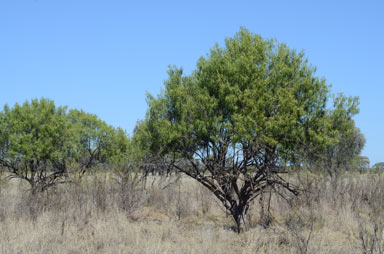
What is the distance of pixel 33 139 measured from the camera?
71.0 feet

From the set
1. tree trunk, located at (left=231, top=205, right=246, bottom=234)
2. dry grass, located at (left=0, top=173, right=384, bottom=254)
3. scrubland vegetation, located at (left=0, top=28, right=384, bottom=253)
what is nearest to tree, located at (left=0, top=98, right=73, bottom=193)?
dry grass, located at (left=0, top=173, right=384, bottom=254)

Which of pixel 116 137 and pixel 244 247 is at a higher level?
pixel 116 137

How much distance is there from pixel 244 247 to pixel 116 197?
5.57 meters

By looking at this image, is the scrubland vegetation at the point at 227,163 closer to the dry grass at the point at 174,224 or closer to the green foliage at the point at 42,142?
the dry grass at the point at 174,224

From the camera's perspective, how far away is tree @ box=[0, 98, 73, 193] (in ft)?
70.2

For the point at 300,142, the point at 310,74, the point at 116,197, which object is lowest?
the point at 116,197

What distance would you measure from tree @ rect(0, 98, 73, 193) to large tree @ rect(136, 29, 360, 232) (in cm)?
1076

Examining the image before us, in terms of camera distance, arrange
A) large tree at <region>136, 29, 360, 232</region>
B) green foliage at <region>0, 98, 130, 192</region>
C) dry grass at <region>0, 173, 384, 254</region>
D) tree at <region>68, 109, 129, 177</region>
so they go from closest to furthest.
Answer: dry grass at <region>0, 173, 384, 254</region> → large tree at <region>136, 29, 360, 232</region> → green foliage at <region>0, 98, 130, 192</region> → tree at <region>68, 109, 129, 177</region>

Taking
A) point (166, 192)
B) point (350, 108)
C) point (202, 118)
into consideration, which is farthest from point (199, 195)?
point (350, 108)

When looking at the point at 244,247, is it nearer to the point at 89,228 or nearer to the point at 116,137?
the point at 89,228

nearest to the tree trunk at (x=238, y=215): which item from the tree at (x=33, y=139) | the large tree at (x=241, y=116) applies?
the large tree at (x=241, y=116)

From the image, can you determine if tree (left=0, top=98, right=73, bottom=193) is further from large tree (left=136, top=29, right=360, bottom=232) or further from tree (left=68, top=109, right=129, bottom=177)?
large tree (left=136, top=29, right=360, bottom=232)

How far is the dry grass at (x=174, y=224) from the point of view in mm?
8859

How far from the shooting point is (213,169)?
1198 cm
